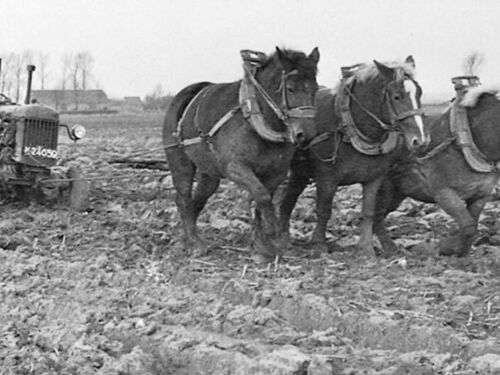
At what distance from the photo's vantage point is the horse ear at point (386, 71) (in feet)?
25.2

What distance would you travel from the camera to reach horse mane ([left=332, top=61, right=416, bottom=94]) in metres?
7.66

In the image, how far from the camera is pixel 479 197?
8.02 metres

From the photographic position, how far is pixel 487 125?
787 centimetres

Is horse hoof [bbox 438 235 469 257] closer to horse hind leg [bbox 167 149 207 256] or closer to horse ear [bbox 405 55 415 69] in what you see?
horse ear [bbox 405 55 415 69]

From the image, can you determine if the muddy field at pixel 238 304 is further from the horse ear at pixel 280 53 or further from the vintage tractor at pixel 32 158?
the vintage tractor at pixel 32 158

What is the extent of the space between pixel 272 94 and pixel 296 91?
10.2 inches

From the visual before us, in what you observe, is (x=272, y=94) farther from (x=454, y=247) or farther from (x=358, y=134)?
(x=454, y=247)

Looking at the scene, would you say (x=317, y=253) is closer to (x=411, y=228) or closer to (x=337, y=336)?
(x=411, y=228)

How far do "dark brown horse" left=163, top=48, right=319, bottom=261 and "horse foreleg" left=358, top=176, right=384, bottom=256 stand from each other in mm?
941

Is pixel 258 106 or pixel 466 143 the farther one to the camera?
pixel 466 143

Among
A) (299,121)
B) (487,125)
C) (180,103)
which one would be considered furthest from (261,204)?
(487,125)

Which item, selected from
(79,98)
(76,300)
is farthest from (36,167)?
(79,98)

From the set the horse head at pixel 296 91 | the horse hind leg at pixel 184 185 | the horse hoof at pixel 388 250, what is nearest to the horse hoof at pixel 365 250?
the horse hoof at pixel 388 250

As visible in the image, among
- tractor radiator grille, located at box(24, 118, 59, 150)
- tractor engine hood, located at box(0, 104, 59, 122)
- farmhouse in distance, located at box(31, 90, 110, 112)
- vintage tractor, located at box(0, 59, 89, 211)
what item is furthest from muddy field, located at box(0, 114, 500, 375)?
farmhouse in distance, located at box(31, 90, 110, 112)
